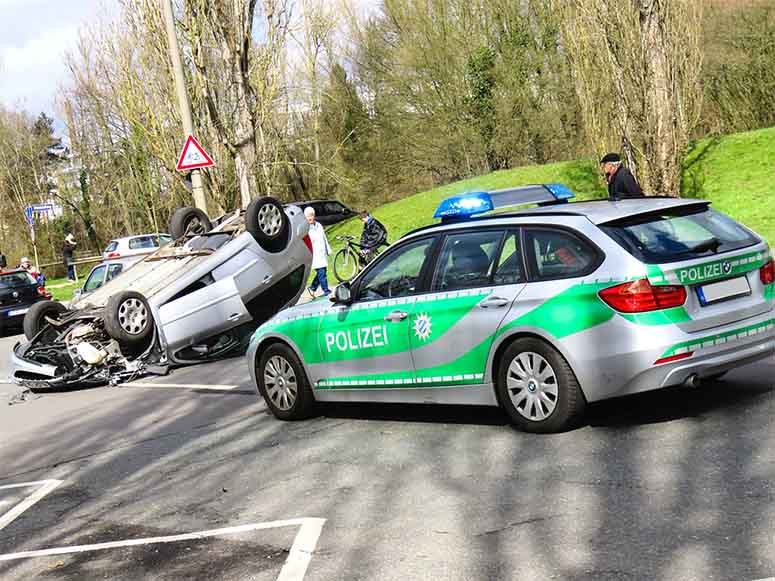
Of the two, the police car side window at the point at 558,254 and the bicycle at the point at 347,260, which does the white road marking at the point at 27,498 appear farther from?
the bicycle at the point at 347,260

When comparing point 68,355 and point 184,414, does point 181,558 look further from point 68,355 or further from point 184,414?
point 68,355

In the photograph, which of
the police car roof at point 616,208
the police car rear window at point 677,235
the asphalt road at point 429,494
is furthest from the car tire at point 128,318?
the police car rear window at point 677,235

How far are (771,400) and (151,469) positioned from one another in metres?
4.51

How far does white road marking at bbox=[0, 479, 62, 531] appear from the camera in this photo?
6742mm

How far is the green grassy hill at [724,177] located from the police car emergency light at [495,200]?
33.8 ft

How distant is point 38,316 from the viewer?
1330cm

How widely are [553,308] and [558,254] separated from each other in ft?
1.43

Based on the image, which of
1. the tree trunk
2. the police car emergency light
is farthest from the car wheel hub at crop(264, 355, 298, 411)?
the tree trunk

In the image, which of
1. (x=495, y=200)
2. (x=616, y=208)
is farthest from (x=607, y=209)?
(x=495, y=200)

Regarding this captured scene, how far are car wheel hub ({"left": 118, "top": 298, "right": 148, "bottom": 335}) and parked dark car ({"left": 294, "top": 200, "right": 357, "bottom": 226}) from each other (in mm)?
25092

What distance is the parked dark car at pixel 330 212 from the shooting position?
38.0m

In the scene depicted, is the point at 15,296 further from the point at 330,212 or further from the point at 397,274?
the point at 397,274

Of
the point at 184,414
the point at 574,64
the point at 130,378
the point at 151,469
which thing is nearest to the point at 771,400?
the point at 151,469

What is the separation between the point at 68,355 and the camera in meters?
13.0
